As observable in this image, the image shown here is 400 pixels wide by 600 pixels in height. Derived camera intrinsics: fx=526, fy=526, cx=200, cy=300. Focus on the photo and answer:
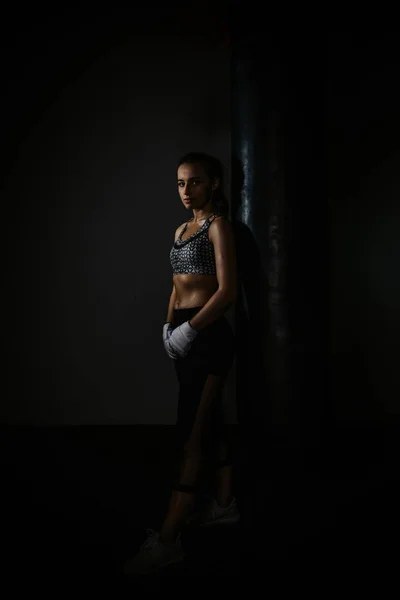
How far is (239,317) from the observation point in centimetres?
266

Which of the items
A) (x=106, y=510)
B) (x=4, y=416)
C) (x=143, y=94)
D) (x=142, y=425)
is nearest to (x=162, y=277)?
(x=142, y=425)

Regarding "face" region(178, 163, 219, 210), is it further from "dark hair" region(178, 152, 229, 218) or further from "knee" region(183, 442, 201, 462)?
"knee" region(183, 442, 201, 462)

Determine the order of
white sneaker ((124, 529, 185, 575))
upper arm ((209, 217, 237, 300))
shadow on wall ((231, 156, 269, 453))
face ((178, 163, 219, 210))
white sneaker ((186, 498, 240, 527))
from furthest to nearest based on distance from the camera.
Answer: shadow on wall ((231, 156, 269, 453)) → white sneaker ((186, 498, 240, 527)) → face ((178, 163, 219, 210)) → upper arm ((209, 217, 237, 300)) → white sneaker ((124, 529, 185, 575))

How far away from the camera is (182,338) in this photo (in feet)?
6.56

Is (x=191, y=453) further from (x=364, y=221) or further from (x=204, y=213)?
(x=364, y=221)

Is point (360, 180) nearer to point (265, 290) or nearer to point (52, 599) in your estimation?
point (265, 290)

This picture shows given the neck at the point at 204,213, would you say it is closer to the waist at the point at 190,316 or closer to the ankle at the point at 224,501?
the waist at the point at 190,316

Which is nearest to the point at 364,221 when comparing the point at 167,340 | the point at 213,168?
the point at 213,168

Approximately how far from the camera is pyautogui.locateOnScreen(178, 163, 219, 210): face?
2.17 m

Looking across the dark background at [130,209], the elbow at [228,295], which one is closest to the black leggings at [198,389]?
the elbow at [228,295]

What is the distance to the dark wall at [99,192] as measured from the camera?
3.67 meters

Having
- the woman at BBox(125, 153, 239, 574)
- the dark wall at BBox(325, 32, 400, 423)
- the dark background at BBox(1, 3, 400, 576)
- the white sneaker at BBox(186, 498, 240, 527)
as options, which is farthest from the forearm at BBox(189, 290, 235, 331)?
the dark wall at BBox(325, 32, 400, 423)

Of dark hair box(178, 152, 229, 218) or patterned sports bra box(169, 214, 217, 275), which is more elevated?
dark hair box(178, 152, 229, 218)

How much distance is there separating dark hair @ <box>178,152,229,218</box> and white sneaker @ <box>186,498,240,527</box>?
1279 mm
